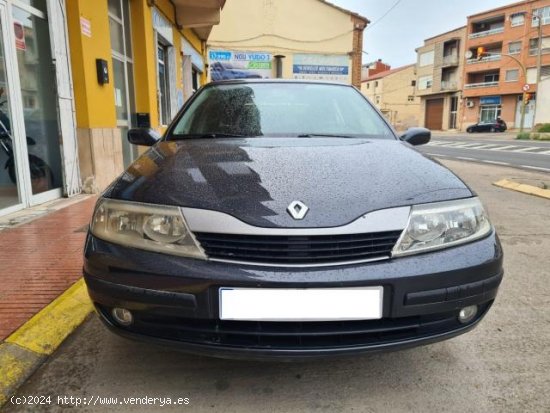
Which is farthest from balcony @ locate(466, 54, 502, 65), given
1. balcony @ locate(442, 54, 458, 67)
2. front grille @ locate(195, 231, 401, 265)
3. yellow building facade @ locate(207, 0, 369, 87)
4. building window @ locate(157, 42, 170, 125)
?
front grille @ locate(195, 231, 401, 265)

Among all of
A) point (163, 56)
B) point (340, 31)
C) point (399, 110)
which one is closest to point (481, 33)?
point (399, 110)

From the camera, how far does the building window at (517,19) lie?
41844 millimetres

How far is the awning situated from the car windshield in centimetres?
783

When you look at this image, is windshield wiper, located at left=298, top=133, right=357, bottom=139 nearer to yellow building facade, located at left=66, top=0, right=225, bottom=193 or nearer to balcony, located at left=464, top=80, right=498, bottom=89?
yellow building facade, located at left=66, top=0, right=225, bottom=193

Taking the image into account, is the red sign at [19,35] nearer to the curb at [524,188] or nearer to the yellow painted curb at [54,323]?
the yellow painted curb at [54,323]

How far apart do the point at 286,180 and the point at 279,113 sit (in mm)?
1144

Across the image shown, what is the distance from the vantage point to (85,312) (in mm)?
2555

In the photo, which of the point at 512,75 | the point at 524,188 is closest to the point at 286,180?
the point at 524,188

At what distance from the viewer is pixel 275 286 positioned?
1.54m

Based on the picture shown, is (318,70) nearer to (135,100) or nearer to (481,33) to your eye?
(135,100)

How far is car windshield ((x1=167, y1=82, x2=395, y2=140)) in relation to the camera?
2754 mm

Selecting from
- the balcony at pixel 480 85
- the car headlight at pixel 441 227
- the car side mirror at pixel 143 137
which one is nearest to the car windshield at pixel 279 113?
the car side mirror at pixel 143 137

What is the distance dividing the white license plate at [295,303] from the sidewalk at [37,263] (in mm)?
1363

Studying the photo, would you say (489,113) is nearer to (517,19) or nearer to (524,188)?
(517,19)
